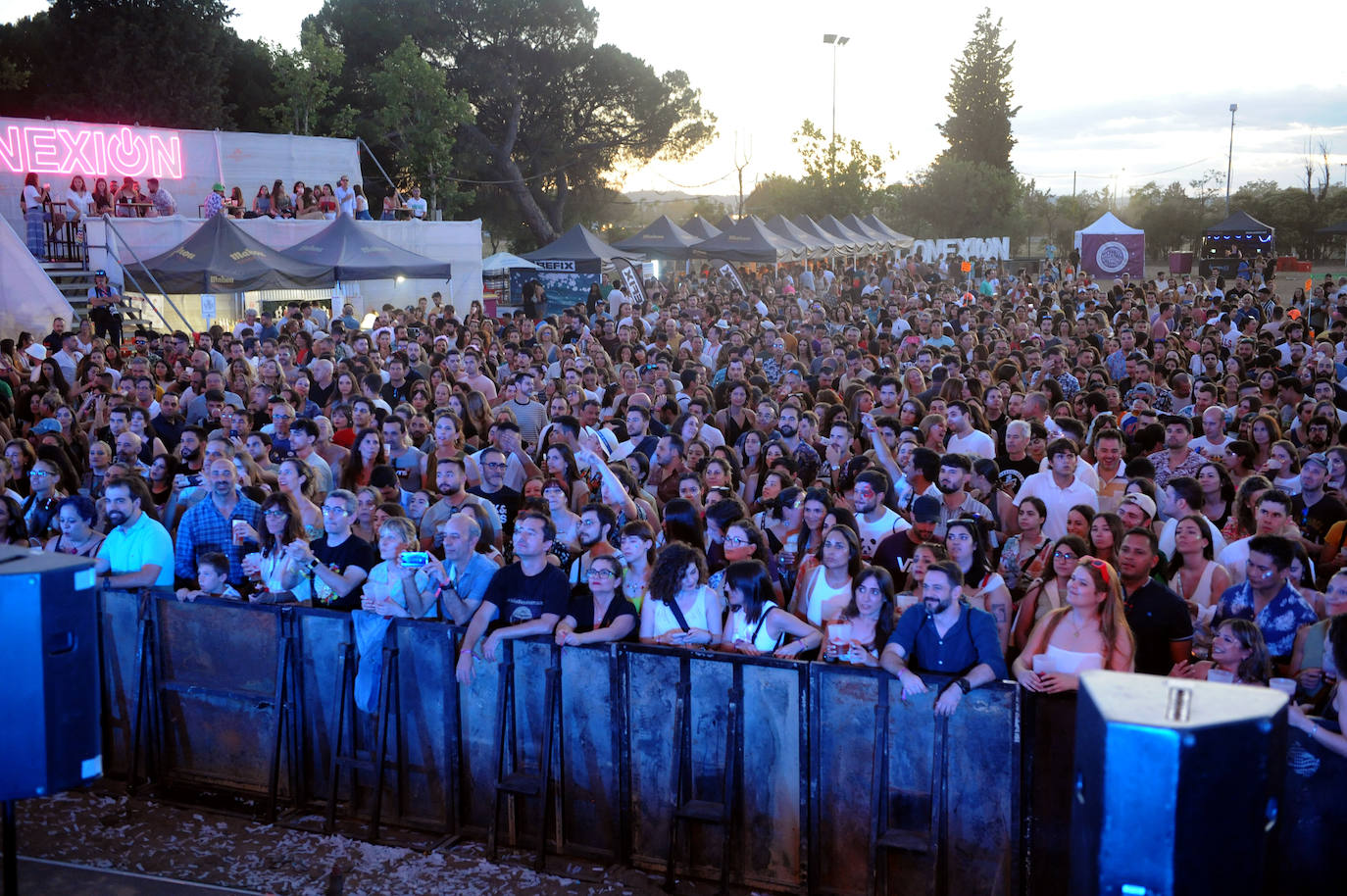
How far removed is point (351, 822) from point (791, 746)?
2.38 m

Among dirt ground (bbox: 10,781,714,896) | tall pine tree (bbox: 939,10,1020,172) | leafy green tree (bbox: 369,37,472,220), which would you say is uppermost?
tall pine tree (bbox: 939,10,1020,172)

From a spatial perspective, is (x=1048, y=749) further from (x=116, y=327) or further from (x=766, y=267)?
(x=766, y=267)

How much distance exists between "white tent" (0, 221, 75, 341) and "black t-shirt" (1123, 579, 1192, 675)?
18272mm

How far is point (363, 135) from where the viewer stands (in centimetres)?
3941

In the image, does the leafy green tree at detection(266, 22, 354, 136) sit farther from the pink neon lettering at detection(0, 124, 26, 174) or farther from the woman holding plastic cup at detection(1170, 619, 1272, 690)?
the woman holding plastic cup at detection(1170, 619, 1272, 690)

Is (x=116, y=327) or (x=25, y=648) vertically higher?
(x=116, y=327)

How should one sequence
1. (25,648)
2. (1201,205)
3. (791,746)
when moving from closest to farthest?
1. (25,648)
2. (791,746)
3. (1201,205)

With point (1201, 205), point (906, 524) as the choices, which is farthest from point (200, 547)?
point (1201, 205)

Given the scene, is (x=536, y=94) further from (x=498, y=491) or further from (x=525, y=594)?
(x=525, y=594)

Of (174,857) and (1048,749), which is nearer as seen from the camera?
(1048,749)

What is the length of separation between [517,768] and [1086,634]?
274 centimetres

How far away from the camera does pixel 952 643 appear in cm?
506

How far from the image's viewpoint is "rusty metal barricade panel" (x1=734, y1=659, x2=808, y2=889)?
5.16 meters

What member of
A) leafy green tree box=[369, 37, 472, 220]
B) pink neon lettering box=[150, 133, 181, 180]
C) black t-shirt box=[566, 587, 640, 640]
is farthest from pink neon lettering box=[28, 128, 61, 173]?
black t-shirt box=[566, 587, 640, 640]
